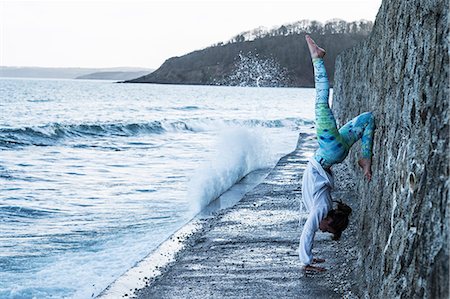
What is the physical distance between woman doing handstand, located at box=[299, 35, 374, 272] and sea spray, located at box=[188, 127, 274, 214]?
5.67 metres

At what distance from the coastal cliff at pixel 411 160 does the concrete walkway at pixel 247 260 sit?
115cm

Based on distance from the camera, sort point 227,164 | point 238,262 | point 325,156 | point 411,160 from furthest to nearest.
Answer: point 227,164 < point 238,262 < point 325,156 < point 411,160

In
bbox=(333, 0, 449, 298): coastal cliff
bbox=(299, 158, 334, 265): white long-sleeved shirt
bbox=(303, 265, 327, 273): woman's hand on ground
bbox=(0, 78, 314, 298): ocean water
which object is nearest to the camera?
bbox=(333, 0, 449, 298): coastal cliff

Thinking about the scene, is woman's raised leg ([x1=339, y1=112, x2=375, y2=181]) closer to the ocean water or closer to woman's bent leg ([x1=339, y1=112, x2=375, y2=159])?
woman's bent leg ([x1=339, y1=112, x2=375, y2=159])

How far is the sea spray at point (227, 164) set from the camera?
516 inches

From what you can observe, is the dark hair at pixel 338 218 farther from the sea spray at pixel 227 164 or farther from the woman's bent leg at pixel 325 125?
the sea spray at pixel 227 164

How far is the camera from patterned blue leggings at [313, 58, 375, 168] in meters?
5.44

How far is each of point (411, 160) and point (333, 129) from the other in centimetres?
216

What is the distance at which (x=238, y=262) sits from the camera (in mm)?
7285

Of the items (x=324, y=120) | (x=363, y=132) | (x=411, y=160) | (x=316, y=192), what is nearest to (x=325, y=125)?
(x=324, y=120)

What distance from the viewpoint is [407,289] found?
3.47 metres

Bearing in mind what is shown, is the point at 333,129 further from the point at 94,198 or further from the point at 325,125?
the point at 94,198

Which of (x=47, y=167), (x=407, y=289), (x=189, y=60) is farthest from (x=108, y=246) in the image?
(x=189, y=60)

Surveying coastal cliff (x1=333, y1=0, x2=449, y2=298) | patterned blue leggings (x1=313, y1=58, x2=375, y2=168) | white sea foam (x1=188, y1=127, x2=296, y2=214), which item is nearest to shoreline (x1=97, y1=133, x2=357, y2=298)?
coastal cliff (x1=333, y1=0, x2=449, y2=298)
